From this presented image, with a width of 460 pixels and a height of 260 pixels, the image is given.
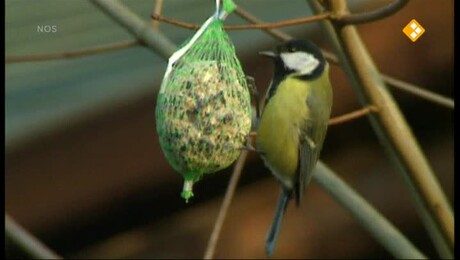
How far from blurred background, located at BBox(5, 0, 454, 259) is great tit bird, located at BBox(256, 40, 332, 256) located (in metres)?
0.49

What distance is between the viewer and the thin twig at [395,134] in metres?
1.63

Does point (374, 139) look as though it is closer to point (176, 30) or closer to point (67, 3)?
point (176, 30)

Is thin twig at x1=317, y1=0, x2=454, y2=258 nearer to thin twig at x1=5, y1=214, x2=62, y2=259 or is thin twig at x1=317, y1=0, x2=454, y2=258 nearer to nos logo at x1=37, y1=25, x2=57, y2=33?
thin twig at x1=5, y1=214, x2=62, y2=259

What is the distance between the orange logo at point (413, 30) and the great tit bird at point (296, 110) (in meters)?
0.70

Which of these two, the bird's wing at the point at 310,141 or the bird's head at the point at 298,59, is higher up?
the bird's head at the point at 298,59

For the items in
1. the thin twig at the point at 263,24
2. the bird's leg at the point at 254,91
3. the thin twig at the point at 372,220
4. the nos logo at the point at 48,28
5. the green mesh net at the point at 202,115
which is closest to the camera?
the thin twig at the point at 263,24

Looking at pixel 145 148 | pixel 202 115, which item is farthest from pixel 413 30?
pixel 202 115

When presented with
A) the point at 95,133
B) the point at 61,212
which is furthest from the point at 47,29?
the point at 61,212

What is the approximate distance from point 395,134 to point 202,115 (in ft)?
1.06

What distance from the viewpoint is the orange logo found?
243cm

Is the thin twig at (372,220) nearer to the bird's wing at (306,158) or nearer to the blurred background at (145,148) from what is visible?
the bird's wing at (306,158)

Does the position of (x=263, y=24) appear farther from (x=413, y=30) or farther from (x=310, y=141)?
(x=413, y=30)

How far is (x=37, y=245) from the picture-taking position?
1648 millimetres

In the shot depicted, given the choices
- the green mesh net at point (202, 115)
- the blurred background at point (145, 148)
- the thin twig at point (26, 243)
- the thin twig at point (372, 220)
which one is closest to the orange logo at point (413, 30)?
the blurred background at point (145, 148)
